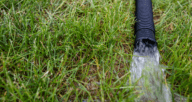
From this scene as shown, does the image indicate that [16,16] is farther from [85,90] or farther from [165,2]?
[165,2]

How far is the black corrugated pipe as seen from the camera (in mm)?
1534

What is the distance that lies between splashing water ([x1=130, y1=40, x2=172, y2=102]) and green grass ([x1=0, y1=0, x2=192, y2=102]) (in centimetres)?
7

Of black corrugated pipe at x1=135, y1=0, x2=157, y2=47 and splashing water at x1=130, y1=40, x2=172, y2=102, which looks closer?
splashing water at x1=130, y1=40, x2=172, y2=102

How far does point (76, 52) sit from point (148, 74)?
0.75 metres

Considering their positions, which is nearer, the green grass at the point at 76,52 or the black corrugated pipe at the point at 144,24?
the green grass at the point at 76,52

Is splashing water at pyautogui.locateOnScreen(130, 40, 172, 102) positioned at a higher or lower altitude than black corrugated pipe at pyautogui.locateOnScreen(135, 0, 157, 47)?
lower

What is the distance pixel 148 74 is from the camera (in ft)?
4.41

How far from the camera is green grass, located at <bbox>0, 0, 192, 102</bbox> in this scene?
118 centimetres

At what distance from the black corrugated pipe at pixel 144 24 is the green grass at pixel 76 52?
0.29 feet

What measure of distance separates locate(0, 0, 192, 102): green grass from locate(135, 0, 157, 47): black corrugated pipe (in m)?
0.09

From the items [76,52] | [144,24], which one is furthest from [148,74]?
[76,52]

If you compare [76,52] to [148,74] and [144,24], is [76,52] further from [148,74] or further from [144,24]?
[144,24]

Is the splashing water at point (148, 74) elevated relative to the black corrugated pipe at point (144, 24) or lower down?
lower down

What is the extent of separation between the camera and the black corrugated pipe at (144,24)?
60.4 inches
